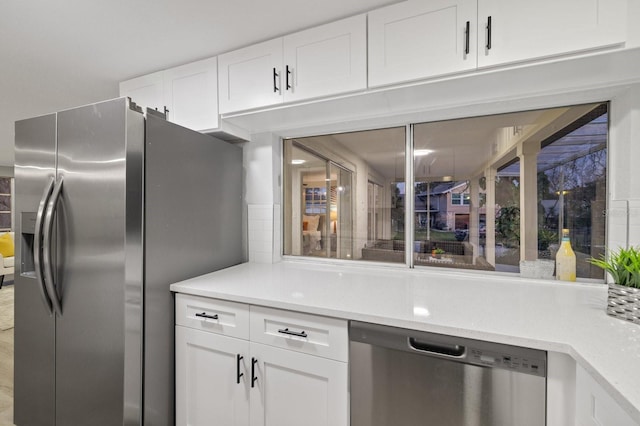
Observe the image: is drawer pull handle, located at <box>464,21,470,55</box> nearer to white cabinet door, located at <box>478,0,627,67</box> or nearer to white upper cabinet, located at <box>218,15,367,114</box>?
white cabinet door, located at <box>478,0,627,67</box>

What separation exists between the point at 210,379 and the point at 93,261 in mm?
794

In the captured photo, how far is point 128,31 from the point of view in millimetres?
1612

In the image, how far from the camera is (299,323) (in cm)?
126

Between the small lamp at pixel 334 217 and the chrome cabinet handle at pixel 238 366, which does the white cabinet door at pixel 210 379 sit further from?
the small lamp at pixel 334 217

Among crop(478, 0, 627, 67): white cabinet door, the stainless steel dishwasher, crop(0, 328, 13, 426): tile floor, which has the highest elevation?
crop(478, 0, 627, 67): white cabinet door

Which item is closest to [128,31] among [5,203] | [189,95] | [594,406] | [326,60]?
[189,95]

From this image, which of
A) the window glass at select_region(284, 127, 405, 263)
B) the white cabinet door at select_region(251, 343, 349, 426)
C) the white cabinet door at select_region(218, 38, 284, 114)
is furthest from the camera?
the window glass at select_region(284, 127, 405, 263)

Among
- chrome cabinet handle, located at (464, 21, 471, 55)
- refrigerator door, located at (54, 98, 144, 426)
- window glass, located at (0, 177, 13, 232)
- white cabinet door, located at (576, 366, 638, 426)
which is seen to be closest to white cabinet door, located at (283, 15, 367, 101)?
chrome cabinet handle, located at (464, 21, 471, 55)

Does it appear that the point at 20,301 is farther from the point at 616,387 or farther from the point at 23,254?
the point at 616,387

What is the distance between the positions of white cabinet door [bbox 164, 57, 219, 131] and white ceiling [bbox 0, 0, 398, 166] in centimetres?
7

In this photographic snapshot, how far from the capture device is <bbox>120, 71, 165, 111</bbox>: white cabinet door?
2.04 meters

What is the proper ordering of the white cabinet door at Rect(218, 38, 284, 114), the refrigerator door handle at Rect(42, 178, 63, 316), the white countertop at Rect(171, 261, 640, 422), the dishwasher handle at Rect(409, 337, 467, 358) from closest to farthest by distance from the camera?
the white countertop at Rect(171, 261, 640, 422)
the dishwasher handle at Rect(409, 337, 467, 358)
the refrigerator door handle at Rect(42, 178, 63, 316)
the white cabinet door at Rect(218, 38, 284, 114)

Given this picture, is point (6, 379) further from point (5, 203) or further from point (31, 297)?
point (5, 203)

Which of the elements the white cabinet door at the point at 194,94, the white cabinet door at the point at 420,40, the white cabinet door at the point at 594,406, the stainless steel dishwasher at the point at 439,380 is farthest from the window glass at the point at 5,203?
the white cabinet door at the point at 594,406
